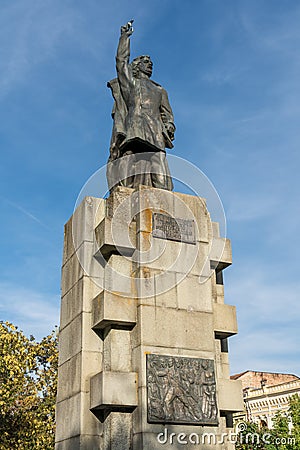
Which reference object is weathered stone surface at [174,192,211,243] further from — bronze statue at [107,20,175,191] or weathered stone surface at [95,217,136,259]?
weathered stone surface at [95,217,136,259]

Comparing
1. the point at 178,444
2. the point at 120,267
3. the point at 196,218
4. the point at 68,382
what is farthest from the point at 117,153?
the point at 178,444

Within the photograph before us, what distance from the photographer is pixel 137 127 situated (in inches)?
436

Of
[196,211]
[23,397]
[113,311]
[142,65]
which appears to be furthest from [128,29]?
[23,397]

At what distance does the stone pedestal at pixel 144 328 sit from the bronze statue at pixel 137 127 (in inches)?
32.5

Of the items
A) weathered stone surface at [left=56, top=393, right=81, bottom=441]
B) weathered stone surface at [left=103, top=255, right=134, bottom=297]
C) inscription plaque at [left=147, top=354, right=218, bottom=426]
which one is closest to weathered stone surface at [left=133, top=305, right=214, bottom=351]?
inscription plaque at [left=147, top=354, right=218, bottom=426]

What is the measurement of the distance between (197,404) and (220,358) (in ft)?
4.58

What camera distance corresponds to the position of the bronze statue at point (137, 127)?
36.1 feet

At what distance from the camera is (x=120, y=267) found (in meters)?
9.49

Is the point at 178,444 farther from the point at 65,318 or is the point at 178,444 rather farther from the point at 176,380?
the point at 65,318

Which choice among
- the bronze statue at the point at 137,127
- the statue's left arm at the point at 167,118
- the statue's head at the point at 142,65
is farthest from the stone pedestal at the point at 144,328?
the statue's head at the point at 142,65

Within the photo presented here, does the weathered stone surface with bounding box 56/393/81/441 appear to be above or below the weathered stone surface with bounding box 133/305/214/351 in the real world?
below

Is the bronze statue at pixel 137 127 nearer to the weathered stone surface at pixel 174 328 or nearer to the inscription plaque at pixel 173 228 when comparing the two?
the inscription plaque at pixel 173 228

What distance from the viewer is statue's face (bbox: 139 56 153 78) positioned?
1181 cm

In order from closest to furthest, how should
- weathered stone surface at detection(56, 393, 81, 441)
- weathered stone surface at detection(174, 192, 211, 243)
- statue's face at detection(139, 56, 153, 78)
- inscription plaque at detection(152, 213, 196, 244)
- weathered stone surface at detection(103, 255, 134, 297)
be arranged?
weathered stone surface at detection(56, 393, 81, 441), weathered stone surface at detection(103, 255, 134, 297), inscription plaque at detection(152, 213, 196, 244), weathered stone surface at detection(174, 192, 211, 243), statue's face at detection(139, 56, 153, 78)
